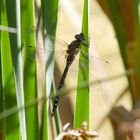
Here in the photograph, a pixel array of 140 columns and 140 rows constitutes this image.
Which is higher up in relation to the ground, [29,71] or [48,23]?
[48,23]

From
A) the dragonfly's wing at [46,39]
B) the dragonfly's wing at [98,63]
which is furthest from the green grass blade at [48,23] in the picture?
the dragonfly's wing at [98,63]

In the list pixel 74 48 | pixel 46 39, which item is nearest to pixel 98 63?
pixel 74 48

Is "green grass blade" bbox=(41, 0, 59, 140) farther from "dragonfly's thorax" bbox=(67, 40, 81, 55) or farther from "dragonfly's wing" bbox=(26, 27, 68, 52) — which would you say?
"dragonfly's thorax" bbox=(67, 40, 81, 55)

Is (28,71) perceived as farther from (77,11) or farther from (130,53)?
(77,11)

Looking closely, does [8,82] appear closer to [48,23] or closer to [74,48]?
[48,23]

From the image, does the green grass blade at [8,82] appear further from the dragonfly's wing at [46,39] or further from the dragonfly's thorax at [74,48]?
the dragonfly's thorax at [74,48]

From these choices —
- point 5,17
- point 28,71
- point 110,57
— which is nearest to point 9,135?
point 28,71

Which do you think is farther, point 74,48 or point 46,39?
point 74,48

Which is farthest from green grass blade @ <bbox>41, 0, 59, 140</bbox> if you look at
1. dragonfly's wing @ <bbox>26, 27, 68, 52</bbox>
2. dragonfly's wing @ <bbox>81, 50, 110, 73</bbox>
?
dragonfly's wing @ <bbox>81, 50, 110, 73</bbox>
